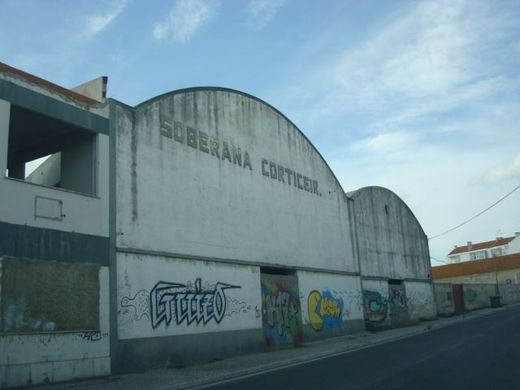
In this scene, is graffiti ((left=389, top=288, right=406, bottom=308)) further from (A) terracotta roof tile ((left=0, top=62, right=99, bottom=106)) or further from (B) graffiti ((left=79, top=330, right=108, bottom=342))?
(A) terracotta roof tile ((left=0, top=62, right=99, bottom=106))

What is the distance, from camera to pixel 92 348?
14250mm

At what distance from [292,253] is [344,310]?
220 inches

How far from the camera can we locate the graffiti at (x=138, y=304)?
1571cm

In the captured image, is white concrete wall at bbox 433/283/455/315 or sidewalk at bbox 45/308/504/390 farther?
white concrete wall at bbox 433/283/455/315

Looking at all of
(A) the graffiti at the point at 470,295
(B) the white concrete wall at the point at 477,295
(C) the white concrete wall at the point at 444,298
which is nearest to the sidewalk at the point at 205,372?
(C) the white concrete wall at the point at 444,298

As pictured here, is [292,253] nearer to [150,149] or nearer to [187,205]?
[187,205]

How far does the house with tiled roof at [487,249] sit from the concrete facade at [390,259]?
189ft

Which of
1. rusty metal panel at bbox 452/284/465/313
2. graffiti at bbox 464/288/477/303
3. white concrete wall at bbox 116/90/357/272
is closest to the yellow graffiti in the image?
Result: white concrete wall at bbox 116/90/357/272

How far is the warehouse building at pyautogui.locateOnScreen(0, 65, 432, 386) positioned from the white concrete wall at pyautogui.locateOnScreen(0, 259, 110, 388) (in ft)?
0.11

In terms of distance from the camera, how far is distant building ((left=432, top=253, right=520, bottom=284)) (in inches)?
2776

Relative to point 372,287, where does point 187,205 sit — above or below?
above

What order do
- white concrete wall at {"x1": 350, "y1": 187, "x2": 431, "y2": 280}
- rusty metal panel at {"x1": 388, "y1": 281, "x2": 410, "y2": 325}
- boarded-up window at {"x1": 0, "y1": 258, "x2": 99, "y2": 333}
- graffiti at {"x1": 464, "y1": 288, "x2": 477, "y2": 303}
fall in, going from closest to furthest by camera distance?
boarded-up window at {"x1": 0, "y1": 258, "x2": 99, "y2": 333}, white concrete wall at {"x1": 350, "y1": 187, "x2": 431, "y2": 280}, rusty metal panel at {"x1": 388, "y1": 281, "x2": 410, "y2": 325}, graffiti at {"x1": 464, "y1": 288, "x2": 477, "y2": 303}

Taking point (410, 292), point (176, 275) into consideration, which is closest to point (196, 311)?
point (176, 275)

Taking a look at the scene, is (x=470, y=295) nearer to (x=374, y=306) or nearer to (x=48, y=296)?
(x=374, y=306)
